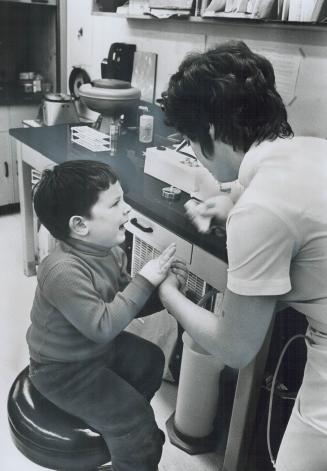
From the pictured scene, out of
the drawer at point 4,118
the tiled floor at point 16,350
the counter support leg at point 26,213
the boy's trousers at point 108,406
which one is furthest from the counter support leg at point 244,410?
the drawer at point 4,118

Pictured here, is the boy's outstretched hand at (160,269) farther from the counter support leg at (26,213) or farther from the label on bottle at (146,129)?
the counter support leg at (26,213)

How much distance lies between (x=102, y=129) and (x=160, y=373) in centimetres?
143

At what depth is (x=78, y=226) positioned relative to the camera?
3.27 ft

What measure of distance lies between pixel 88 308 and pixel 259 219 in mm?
419

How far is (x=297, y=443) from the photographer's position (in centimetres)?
100

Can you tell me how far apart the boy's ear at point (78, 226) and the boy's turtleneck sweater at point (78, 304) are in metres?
0.03

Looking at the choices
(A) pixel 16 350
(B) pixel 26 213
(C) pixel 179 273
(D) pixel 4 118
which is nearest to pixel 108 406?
(C) pixel 179 273

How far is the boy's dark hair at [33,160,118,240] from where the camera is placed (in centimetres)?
95

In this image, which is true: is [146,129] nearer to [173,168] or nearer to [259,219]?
[173,168]

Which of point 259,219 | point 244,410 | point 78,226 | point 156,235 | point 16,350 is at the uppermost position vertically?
point 259,219

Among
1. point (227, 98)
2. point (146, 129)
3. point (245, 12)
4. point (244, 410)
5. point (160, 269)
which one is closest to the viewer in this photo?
point (227, 98)

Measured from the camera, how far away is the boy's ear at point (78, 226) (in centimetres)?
99

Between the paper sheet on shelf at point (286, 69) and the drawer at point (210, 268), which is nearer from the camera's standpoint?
the drawer at point (210, 268)

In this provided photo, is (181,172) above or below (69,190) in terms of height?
below
